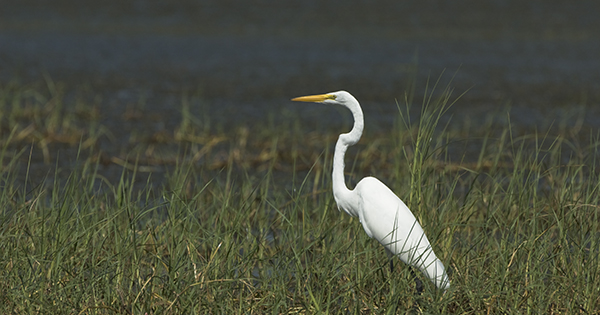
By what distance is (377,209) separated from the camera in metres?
3.52

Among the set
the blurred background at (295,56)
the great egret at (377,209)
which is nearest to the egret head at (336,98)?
the great egret at (377,209)

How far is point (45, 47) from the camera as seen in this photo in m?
16.1

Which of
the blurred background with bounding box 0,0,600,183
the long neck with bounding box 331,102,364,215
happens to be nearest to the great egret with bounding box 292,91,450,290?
the long neck with bounding box 331,102,364,215

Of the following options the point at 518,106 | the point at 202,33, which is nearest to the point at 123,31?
the point at 202,33

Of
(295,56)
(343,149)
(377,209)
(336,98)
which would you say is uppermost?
(336,98)

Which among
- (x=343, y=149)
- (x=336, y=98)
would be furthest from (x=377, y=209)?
(x=336, y=98)

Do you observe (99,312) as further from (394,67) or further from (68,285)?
(394,67)

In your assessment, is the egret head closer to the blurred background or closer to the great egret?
the great egret

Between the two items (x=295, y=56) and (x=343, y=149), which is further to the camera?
(x=295, y=56)

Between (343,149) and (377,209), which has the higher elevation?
(343,149)

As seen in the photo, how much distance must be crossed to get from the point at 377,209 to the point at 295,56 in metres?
12.2

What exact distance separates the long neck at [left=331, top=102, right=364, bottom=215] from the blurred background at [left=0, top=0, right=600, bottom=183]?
79.1 inches

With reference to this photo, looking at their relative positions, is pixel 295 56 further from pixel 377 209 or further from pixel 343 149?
pixel 377 209

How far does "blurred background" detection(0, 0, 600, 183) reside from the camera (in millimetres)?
10086
